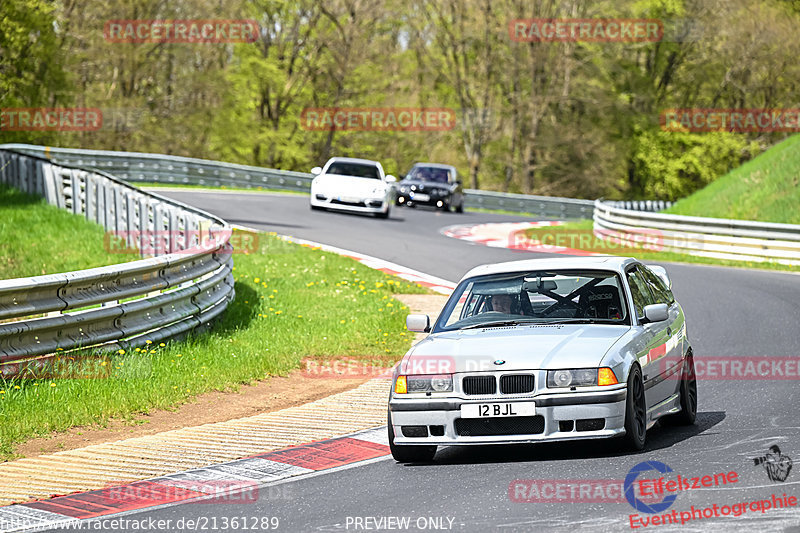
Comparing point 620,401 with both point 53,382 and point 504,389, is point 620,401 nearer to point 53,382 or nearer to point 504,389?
point 504,389

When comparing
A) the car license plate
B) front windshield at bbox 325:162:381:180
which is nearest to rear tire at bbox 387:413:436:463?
the car license plate

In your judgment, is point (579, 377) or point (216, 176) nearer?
point (579, 377)

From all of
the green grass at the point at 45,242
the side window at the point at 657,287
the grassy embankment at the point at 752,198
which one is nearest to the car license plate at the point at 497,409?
the side window at the point at 657,287

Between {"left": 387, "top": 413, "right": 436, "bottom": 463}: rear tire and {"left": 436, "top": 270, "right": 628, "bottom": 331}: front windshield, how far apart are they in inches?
42.8

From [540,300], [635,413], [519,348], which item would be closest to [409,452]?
[519,348]

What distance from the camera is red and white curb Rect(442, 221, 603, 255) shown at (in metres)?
26.8

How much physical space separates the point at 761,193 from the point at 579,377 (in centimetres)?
2586

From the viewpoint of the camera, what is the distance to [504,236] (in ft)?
101

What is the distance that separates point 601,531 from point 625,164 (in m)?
61.0

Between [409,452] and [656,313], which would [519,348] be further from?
[656,313]

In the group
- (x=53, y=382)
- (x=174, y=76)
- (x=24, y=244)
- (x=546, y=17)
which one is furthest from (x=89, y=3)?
(x=53, y=382)

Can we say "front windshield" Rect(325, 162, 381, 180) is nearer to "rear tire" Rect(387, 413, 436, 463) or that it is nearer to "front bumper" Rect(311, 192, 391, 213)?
"front bumper" Rect(311, 192, 391, 213)

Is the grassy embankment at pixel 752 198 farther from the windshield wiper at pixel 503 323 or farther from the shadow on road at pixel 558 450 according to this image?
the windshield wiper at pixel 503 323

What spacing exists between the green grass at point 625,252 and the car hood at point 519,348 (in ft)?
56.0
